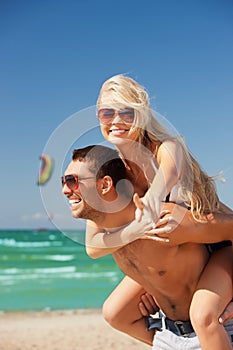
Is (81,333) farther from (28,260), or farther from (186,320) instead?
(28,260)

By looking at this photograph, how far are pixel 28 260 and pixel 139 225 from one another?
80.3 ft

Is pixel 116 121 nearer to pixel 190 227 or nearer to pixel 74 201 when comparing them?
pixel 74 201

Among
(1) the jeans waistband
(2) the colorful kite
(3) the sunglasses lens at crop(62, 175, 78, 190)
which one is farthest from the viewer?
(1) the jeans waistband

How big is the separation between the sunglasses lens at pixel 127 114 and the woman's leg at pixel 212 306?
2.52 feet

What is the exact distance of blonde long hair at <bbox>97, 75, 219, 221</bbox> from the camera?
2.80 meters

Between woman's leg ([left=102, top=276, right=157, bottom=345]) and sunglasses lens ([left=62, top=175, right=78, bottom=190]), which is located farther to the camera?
woman's leg ([left=102, top=276, right=157, bottom=345])

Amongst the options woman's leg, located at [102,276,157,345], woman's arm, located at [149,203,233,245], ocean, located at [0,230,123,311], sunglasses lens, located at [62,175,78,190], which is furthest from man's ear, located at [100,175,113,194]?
ocean, located at [0,230,123,311]

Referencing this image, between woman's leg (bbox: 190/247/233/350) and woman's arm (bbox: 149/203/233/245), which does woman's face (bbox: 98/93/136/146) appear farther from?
woman's leg (bbox: 190/247/233/350)

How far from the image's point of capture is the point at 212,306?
2.74 meters

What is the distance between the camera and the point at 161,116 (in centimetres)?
283

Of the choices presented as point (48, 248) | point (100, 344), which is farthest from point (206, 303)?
point (48, 248)

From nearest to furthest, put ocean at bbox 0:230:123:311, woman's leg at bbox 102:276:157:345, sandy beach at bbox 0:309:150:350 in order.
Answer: woman's leg at bbox 102:276:157:345, sandy beach at bbox 0:309:150:350, ocean at bbox 0:230:123:311

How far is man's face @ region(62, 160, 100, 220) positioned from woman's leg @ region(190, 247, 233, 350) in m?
0.60

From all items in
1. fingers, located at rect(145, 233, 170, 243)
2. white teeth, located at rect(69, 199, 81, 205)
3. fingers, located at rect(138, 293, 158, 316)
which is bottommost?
fingers, located at rect(138, 293, 158, 316)
